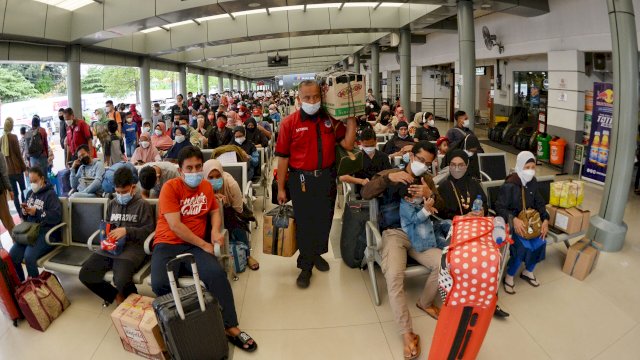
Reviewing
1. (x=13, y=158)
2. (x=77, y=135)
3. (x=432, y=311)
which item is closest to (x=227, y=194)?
(x=432, y=311)

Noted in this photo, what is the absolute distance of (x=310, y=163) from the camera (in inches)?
151

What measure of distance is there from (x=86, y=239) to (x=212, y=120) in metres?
7.14

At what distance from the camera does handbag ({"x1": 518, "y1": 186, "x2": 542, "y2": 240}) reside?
3.85 meters

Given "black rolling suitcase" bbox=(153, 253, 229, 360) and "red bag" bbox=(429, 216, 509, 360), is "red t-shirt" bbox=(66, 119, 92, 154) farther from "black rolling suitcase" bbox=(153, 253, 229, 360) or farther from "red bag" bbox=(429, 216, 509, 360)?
"red bag" bbox=(429, 216, 509, 360)

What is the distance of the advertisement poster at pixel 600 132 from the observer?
7.89 metres

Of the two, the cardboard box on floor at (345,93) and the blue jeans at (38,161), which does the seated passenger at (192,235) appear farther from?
the blue jeans at (38,161)

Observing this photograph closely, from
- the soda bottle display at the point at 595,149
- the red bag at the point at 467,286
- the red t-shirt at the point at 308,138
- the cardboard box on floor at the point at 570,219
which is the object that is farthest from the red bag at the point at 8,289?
the soda bottle display at the point at 595,149

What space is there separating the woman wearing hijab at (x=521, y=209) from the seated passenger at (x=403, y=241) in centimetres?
90

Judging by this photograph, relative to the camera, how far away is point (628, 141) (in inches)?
186

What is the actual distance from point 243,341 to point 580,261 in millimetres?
3546

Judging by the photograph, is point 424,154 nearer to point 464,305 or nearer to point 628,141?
point 464,305

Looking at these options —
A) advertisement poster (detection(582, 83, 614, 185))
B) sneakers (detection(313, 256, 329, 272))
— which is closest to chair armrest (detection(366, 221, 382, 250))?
sneakers (detection(313, 256, 329, 272))

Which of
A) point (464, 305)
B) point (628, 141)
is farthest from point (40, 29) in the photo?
point (628, 141)

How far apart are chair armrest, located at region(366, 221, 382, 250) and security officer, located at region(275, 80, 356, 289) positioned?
45 centimetres
